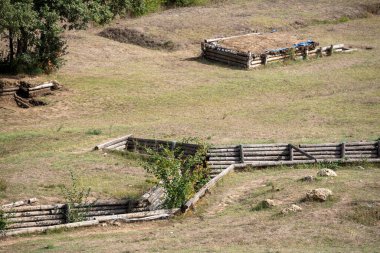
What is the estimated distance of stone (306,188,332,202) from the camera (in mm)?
21250

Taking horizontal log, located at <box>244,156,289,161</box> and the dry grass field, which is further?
horizontal log, located at <box>244,156,289,161</box>

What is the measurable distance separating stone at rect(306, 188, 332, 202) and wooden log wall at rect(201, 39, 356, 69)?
20.2m

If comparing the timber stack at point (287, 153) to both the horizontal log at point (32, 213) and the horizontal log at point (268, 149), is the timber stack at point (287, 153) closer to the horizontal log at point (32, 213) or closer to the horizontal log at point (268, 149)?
the horizontal log at point (268, 149)

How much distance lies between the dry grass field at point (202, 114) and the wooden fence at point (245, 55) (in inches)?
20.9

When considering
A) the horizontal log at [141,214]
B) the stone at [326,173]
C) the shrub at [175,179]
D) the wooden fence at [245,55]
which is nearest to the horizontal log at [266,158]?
the shrub at [175,179]

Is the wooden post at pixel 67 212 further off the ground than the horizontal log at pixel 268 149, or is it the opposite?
the horizontal log at pixel 268 149

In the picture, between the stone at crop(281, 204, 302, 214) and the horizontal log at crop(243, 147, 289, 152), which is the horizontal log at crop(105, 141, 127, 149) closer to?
the horizontal log at crop(243, 147, 289, 152)

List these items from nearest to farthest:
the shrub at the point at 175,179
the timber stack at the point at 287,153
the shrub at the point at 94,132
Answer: the shrub at the point at 175,179 < the timber stack at the point at 287,153 < the shrub at the point at 94,132

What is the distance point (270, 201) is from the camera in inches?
850

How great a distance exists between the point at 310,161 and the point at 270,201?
4889 millimetres

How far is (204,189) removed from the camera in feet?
76.0

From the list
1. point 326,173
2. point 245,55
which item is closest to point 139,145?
point 326,173

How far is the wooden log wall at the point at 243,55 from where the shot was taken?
136 feet

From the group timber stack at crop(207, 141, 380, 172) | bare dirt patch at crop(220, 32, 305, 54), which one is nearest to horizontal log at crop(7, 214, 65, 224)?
timber stack at crop(207, 141, 380, 172)
